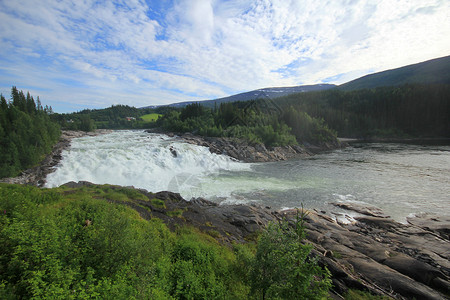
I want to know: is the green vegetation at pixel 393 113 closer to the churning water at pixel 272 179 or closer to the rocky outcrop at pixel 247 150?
the rocky outcrop at pixel 247 150

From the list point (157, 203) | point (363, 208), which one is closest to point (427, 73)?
point (363, 208)

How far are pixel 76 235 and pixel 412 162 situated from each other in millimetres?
48599

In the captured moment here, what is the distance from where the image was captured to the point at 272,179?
90.5ft

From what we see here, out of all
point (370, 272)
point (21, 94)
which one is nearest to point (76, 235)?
point (370, 272)

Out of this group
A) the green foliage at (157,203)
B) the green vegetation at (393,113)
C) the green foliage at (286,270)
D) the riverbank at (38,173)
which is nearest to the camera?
the green foliage at (286,270)

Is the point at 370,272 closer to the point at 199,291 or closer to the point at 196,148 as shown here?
the point at 199,291

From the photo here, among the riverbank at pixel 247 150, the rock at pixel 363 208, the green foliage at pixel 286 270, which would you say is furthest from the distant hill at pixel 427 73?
the green foliage at pixel 286 270

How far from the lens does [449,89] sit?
91438mm

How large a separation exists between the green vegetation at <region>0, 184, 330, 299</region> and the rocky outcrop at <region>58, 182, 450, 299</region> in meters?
2.41

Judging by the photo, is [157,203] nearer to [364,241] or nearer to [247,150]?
[364,241]

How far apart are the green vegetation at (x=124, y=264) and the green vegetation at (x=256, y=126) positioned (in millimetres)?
43736

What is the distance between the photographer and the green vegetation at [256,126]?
52.6 metres

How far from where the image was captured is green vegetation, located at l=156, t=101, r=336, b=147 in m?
52.6

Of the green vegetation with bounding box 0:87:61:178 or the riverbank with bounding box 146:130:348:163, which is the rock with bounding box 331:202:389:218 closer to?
the riverbank with bounding box 146:130:348:163
